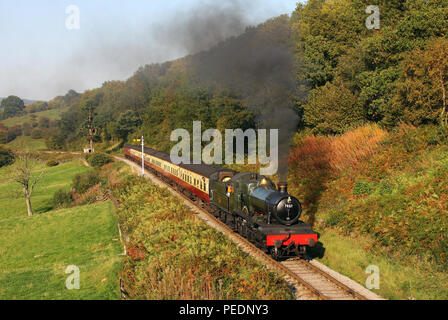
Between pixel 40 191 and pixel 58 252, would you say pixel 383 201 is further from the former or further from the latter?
pixel 40 191

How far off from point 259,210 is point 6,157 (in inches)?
3292

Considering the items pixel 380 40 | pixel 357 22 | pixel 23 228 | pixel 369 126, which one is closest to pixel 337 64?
pixel 357 22

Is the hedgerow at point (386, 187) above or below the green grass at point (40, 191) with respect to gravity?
above

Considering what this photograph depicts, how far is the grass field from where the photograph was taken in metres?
14.4

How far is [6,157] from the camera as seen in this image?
83.1 m

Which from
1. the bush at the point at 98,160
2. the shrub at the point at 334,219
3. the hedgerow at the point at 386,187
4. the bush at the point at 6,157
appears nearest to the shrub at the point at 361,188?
the hedgerow at the point at 386,187

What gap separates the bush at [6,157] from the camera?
268 feet

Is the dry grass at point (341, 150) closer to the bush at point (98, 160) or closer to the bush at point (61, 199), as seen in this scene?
the bush at point (61, 199)

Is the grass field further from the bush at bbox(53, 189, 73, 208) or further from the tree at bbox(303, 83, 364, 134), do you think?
the tree at bbox(303, 83, 364, 134)

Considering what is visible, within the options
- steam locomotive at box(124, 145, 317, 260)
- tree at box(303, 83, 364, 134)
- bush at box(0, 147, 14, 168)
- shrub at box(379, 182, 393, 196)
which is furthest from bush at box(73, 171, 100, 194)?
bush at box(0, 147, 14, 168)

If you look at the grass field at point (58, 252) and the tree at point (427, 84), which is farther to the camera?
A: the tree at point (427, 84)

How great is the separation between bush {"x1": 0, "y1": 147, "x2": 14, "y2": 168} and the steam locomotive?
72.2 metres

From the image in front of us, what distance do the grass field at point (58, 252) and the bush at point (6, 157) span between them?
4490cm

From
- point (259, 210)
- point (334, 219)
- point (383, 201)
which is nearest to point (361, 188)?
point (383, 201)
